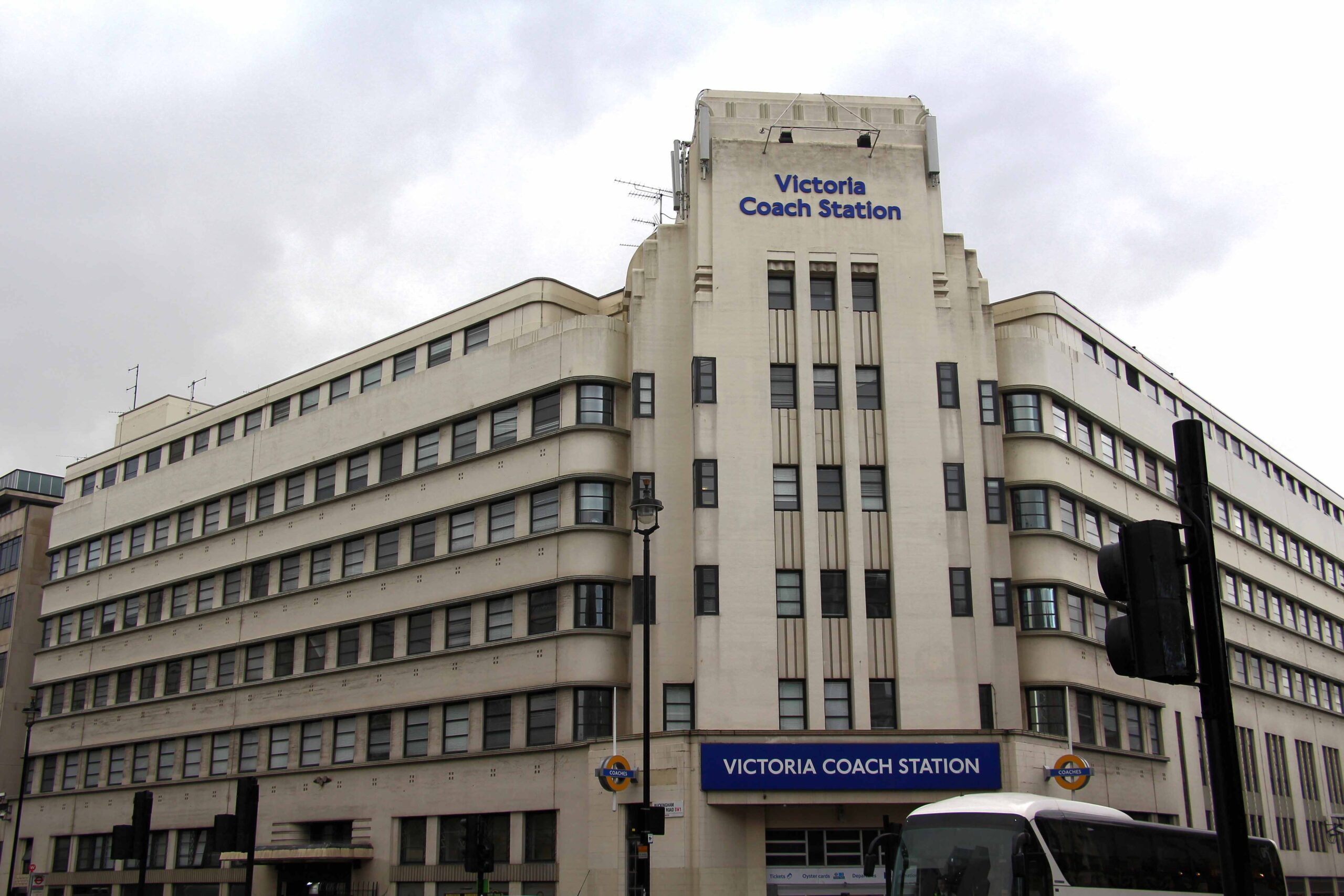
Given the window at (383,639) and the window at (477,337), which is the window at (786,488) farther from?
the window at (383,639)

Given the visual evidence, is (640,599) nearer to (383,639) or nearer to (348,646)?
(383,639)

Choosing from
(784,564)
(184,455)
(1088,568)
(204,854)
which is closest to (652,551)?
(784,564)

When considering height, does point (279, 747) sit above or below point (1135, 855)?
above

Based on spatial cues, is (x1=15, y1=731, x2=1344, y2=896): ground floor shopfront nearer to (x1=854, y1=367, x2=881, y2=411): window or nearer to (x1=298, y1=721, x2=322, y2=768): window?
(x1=298, y1=721, x2=322, y2=768): window

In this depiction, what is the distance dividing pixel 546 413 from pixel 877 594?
1377 cm

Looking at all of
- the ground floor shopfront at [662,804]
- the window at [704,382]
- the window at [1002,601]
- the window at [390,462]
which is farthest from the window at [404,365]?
the window at [1002,601]

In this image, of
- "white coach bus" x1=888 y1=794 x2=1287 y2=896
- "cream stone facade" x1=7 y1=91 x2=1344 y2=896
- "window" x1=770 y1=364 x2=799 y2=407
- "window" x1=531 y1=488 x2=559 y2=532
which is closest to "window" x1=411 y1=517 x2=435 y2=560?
"cream stone facade" x1=7 y1=91 x2=1344 y2=896

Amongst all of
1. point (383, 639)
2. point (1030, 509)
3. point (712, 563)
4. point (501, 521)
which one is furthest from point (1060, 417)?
point (383, 639)

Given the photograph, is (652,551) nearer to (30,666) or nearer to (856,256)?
(856,256)

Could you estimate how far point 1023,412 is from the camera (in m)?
46.4

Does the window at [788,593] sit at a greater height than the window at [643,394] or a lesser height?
lesser

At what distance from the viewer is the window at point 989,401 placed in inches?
1774

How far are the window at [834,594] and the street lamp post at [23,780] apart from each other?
124 feet

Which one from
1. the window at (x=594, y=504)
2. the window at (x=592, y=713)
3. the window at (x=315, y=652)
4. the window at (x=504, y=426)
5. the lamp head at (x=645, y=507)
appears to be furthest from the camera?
the window at (x=315, y=652)
